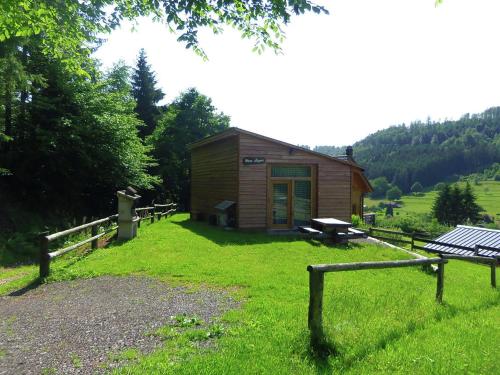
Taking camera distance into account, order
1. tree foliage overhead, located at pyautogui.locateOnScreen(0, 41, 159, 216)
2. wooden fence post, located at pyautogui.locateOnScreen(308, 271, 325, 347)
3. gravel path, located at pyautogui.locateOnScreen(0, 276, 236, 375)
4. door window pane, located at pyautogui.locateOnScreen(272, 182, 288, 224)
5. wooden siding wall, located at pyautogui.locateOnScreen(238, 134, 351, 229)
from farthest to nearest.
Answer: tree foliage overhead, located at pyautogui.locateOnScreen(0, 41, 159, 216), door window pane, located at pyautogui.locateOnScreen(272, 182, 288, 224), wooden siding wall, located at pyautogui.locateOnScreen(238, 134, 351, 229), wooden fence post, located at pyautogui.locateOnScreen(308, 271, 325, 347), gravel path, located at pyautogui.locateOnScreen(0, 276, 236, 375)

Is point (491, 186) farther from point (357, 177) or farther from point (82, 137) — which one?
point (82, 137)

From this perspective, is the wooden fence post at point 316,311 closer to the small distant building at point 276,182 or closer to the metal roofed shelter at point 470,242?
the small distant building at point 276,182

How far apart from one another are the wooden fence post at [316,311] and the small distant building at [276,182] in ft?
34.9

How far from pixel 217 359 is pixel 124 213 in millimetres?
9130

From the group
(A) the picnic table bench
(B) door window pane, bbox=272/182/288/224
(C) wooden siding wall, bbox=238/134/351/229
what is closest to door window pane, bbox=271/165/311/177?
(C) wooden siding wall, bbox=238/134/351/229

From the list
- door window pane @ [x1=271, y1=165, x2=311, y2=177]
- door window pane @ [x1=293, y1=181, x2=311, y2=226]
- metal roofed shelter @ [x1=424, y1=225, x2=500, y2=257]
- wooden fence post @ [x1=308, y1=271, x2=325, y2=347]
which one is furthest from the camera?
metal roofed shelter @ [x1=424, y1=225, x2=500, y2=257]

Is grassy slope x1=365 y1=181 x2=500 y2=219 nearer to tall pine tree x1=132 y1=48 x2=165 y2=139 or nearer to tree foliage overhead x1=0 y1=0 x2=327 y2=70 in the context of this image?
tall pine tree x1=132 y1=48 x2=165 y2=139

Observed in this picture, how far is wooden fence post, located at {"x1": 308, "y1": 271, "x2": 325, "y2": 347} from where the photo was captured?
4.17 metres

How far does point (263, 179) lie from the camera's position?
49.5 feet

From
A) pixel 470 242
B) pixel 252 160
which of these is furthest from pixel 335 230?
pixel 470 242

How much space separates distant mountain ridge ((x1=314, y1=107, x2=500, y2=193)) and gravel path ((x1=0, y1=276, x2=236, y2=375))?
138708 millimetres

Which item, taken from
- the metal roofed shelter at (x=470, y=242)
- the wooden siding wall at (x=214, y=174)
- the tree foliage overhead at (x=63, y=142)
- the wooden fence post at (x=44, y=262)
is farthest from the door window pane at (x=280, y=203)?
the wooden fence post at (x=44, y=262)

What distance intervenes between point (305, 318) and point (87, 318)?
2.93 metres

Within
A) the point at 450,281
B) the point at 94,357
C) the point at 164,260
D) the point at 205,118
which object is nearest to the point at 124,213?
the point at 164,260
